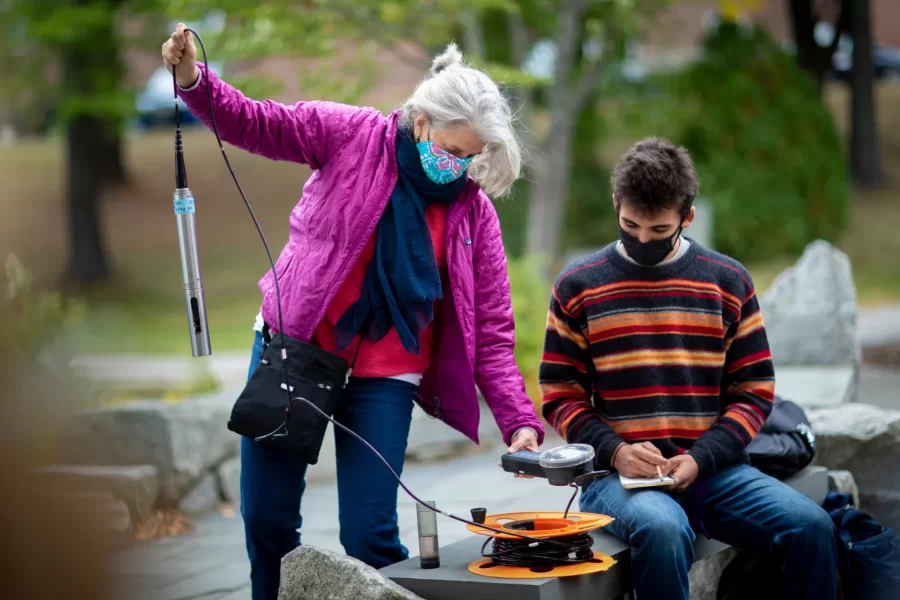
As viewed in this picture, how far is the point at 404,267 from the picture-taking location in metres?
2.94

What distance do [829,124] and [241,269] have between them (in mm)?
9949

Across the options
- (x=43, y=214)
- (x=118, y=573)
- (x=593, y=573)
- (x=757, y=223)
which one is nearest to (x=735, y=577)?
(x=593, y=573)

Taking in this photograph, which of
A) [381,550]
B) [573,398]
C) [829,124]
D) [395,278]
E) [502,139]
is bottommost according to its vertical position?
[381,550]

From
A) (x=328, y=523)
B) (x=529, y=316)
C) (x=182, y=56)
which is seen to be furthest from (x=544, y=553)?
(x=529, y=316)

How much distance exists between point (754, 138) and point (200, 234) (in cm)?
1142

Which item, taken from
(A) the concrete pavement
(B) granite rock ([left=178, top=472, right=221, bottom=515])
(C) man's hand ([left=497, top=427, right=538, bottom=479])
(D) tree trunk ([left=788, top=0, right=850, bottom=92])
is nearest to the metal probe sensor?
(C) man's hand ([left=497, top=427, right=538, bottom=479])

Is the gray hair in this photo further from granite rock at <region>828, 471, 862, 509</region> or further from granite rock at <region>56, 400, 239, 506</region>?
granite rock at <region>56, 400, 239, 506</region>

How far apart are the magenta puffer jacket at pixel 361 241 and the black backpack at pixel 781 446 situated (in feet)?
2.61

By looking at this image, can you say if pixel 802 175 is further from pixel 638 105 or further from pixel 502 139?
pixel 502 139

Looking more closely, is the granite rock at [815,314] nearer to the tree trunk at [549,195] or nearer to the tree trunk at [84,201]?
the tree trunk at [549,195]

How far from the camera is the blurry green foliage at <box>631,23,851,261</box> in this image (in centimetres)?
1495

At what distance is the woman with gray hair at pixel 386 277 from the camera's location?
115 inches

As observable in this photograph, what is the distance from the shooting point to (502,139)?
289cm

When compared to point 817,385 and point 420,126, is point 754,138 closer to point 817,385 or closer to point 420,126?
point 817,385
